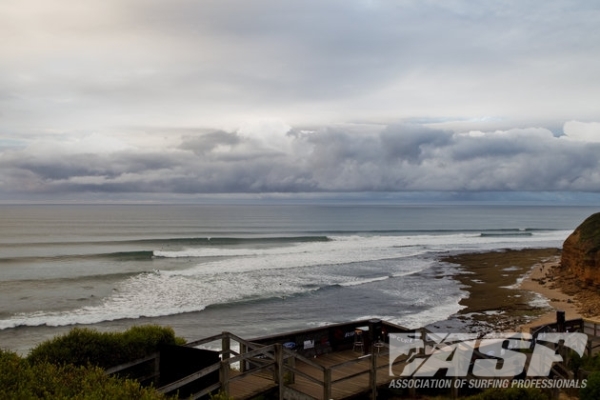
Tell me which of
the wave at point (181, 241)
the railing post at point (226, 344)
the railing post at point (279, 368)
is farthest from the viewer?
the wave at point (181, 241)

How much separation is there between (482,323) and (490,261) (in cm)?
2927

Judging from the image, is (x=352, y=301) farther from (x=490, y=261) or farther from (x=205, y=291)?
(x=490, y=261)

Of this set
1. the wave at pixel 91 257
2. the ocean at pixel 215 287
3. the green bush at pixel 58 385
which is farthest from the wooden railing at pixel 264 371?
the wave at pixel 91 257

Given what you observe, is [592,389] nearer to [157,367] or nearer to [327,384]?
[327,384]

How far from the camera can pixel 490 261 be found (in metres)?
53.8

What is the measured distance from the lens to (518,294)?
35.2 meters

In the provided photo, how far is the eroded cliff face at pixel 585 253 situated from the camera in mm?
36062

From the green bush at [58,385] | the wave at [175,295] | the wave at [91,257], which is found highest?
the green bush at [58,385]

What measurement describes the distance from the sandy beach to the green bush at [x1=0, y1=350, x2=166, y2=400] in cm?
2249

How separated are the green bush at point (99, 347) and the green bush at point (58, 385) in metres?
3.21

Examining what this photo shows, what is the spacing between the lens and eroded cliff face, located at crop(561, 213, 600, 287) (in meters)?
36.1

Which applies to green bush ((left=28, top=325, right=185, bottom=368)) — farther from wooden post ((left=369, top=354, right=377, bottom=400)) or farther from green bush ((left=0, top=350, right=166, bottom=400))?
wooden post ((left=369, top=354, right=377, bottom=400))

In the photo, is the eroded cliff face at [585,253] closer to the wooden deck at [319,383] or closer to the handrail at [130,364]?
the wooden deck at [319,383]

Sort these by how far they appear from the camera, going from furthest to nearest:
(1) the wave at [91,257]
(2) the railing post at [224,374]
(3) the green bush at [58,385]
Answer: (1) the wave at [91,257] → (2) the railing post at [224,374] → (3) the green bush at [58,385]
